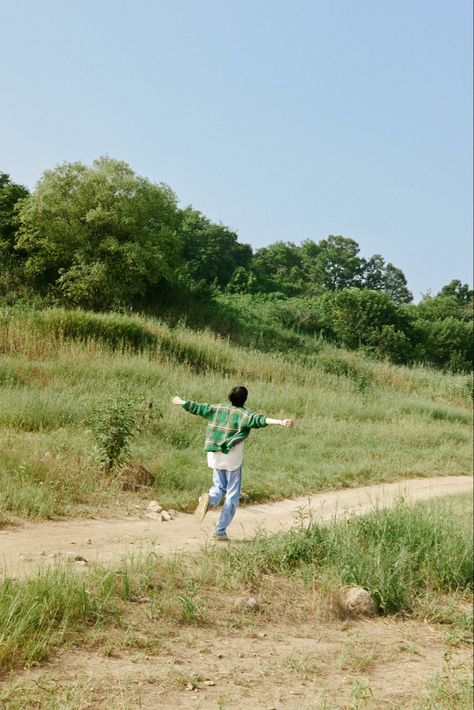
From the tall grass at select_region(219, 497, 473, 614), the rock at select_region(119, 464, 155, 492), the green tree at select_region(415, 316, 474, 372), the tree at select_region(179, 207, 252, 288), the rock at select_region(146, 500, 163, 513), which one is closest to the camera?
the tall grass at select_region(219, 497, 473, 614)

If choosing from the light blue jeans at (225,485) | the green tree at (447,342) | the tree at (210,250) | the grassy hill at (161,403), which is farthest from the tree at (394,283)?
the light blue jeans at (225,485)

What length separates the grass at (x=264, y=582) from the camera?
4922mm

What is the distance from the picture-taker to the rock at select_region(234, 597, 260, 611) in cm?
598

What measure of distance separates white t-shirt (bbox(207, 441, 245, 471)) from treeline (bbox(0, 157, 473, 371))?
7.99 feet

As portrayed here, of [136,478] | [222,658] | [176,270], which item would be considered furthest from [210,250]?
[222,658]

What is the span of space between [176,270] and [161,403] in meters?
4.90

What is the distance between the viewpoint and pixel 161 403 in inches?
357

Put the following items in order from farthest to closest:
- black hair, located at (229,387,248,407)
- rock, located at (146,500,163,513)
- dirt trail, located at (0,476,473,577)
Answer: rock, located at (146,500,163,513) → dirt trail, located at (0,476,473,577) → black hair, located at (229,387,248,407)

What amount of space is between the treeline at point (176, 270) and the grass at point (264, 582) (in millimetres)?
2809

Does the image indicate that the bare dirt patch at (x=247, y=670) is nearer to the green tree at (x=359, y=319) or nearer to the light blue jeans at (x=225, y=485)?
the light blue jeans at (x=225, y=485)

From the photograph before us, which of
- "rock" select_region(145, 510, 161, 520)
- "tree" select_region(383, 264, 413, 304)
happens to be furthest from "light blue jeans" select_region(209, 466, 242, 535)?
"tree" select_region(383, 264, 413, 304)

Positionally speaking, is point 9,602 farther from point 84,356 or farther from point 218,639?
point 84,356

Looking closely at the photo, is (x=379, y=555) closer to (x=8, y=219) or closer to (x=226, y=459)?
(x=226, y=459)

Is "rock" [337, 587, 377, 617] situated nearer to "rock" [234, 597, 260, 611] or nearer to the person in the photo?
"rock" [234, 597, 260, 611]
